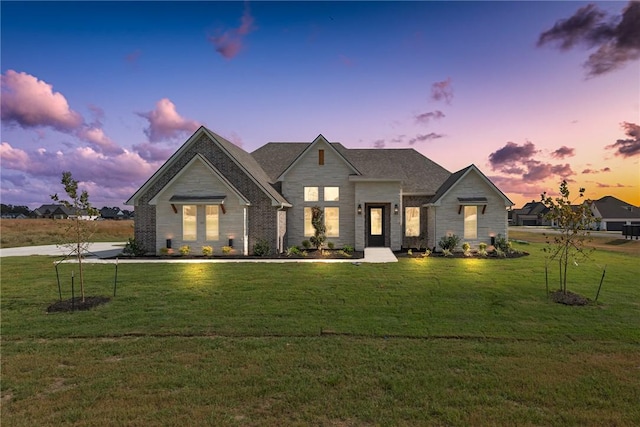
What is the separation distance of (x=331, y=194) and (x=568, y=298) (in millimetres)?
15133

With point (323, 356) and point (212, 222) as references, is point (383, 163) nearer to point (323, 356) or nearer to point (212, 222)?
point (212, 222)

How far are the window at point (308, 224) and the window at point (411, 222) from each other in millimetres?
6506

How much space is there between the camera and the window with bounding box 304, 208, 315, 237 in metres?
23.0

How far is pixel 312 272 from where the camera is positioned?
14.2 metres

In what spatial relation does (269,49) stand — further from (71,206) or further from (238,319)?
(238,319)

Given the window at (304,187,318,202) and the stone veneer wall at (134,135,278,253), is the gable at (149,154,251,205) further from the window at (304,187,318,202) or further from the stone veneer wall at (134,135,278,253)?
the window at (304,187,318,202)

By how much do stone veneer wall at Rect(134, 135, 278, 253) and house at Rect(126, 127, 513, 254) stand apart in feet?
0.20

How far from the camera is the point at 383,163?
1038 inches

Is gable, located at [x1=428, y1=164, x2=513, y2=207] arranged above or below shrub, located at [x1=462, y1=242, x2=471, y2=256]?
Result: above

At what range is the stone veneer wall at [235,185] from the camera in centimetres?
2014

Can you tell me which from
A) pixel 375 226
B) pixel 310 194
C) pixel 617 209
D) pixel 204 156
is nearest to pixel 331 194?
pixel 310 194

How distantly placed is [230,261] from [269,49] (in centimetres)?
1172

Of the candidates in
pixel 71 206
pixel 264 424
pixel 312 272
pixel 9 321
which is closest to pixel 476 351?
pixel 264 424

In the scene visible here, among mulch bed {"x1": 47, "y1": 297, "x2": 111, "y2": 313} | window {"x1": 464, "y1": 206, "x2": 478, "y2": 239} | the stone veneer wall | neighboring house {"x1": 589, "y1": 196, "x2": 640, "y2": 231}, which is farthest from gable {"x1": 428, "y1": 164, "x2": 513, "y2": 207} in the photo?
neighboring house {"x1": 589, "y1": 196, "x2": 640, "y2": 231}
